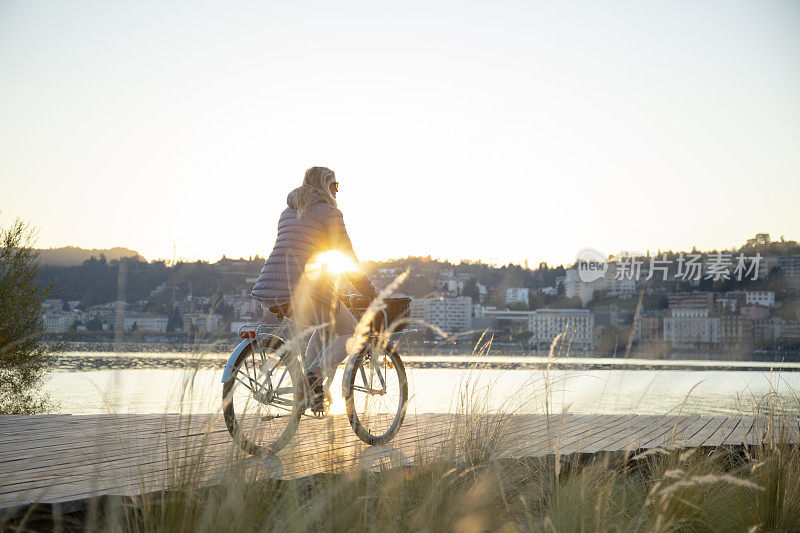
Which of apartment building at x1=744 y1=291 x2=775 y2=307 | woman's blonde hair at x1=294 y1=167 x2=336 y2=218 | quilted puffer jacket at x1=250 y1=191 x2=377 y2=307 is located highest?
apartment building at x1=744 y1=291 x2=775 y2=307

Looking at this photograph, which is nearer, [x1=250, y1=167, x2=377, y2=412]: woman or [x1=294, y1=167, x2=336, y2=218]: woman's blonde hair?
[x1=250, y1=167, x2=377, y2=412]: woman

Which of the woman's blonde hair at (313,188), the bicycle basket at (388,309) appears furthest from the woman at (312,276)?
the bicycle basket at (388,309)

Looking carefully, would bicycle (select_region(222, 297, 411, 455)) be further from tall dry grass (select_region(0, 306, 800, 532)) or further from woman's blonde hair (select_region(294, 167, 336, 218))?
woman's blonde hair (select_region(294, 167, 336, 218))

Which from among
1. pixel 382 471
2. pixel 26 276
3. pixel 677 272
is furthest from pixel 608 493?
pixel 677 272

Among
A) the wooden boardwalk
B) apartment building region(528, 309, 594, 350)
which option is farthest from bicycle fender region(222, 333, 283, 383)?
apartment building region(528, 309, 594, 350)

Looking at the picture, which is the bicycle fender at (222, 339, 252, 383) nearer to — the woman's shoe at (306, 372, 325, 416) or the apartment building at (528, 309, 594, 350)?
the woman's shoe at (306, 372, 325, 416)

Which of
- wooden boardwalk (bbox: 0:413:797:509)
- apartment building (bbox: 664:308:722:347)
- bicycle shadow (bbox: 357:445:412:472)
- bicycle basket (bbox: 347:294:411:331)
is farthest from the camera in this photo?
apartment building (bbox: 664:308:722:347)

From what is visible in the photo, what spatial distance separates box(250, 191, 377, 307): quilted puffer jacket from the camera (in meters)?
3.51

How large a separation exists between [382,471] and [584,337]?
74156 mm

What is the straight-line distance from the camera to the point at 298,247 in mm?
3566

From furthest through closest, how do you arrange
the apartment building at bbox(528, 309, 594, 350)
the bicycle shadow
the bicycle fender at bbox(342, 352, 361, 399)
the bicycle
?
the apartment building at bbox(528, 309, 594, 350), the bicycle fender at bbox(342, 352, 361, 399), the bicycle, the bicycle shadow

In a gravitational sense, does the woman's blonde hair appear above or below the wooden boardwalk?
above

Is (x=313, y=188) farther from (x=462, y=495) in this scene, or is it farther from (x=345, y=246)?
(x=462, y=495)

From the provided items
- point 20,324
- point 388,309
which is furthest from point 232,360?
point 20,324
